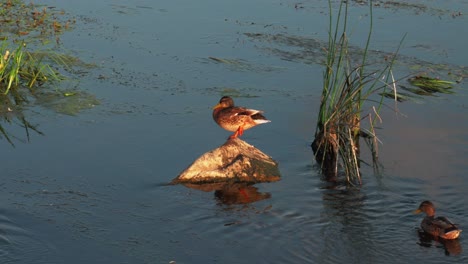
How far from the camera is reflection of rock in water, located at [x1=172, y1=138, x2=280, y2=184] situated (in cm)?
1017

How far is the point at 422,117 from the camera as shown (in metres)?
12.7

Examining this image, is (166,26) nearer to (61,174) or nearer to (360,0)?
(360,0)

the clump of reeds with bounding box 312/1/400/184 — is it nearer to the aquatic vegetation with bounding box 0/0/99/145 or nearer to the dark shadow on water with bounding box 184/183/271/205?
the dark shadow on water with bounding box 184/183/271/205

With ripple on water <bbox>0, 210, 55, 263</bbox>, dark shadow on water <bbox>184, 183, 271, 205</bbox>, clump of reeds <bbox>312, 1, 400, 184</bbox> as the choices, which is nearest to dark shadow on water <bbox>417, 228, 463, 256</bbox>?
clump of reeds <bbox>312, 1, 400, 184</bbox>

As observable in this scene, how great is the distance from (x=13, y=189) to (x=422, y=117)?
6044mm

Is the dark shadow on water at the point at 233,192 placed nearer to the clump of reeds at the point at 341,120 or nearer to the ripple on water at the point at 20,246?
the clump of reeds at the point at 341,120

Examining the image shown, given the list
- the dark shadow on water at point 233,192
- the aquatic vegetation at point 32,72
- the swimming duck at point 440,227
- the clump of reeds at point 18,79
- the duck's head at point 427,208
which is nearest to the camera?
the swimming duck at point 440,227

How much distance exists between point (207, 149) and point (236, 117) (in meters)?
0.71

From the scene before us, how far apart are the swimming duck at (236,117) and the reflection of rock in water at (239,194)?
83cm

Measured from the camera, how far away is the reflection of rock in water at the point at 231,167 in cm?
1017

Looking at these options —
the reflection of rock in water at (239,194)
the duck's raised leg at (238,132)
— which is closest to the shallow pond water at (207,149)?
the reflection of rock in water at (239,194)

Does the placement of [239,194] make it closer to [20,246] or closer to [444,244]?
[444,244]

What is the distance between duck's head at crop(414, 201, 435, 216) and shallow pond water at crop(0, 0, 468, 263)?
0.45 ft

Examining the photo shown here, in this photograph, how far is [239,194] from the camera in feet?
33.0
